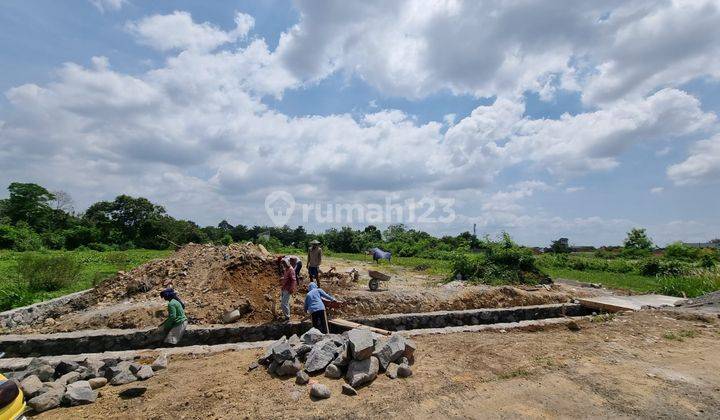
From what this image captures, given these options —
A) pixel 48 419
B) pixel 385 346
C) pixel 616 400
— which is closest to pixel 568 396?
pixel 616 400

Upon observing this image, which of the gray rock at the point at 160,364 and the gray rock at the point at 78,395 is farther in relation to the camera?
the gray rock at the point at 160,364

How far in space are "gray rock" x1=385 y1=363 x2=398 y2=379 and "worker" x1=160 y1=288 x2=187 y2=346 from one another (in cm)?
420

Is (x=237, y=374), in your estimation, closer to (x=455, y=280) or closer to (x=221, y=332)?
(x=221, y=332)

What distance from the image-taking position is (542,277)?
1376 cm

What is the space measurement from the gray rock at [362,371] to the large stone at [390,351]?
0.08m

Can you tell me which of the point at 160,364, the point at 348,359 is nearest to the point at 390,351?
the point at 348,359

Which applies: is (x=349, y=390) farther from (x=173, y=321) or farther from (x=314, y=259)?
(x=314, y=259)

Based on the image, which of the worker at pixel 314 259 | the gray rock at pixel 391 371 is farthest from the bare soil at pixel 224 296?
the gray rock at pixel 391 371

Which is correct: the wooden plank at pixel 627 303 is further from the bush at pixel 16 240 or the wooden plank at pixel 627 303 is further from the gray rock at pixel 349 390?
the bush at pixel 16 240

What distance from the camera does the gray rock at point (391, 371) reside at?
4680mm

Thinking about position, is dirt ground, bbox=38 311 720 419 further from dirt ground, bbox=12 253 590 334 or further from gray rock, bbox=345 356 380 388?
dirt ground, bbox=12 253 590 334

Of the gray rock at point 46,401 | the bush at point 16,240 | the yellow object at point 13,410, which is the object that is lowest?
the gray rock at point 46,401

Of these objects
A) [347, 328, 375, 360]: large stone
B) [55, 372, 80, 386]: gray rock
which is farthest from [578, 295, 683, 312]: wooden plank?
[55, 372, 80, 386]: gray rock

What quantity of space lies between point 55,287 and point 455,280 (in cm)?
1289
